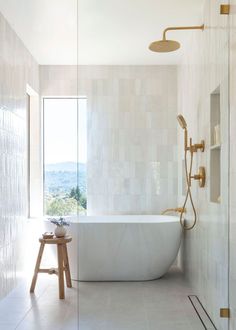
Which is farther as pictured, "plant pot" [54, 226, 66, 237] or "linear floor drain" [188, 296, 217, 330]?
"plant pot" [54, 226, 66, 237]

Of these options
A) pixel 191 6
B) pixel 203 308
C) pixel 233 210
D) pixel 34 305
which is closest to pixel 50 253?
pixel 34 305

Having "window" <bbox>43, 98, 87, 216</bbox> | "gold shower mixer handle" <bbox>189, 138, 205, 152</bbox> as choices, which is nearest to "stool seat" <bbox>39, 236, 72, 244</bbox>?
"window" <bbox>43, 98, 87, 216</bbox>

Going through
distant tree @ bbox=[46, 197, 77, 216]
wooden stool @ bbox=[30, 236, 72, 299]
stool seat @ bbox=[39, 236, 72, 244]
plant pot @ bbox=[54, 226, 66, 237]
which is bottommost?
wooden stool @ bbox=[30, 236, 72, 299]

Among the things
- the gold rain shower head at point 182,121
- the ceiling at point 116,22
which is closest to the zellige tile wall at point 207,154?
the gold rain shower head at point 182,121

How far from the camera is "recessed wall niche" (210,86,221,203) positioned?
9.24 ft

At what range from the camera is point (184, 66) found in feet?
10.8

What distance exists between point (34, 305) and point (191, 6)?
2.89 metres

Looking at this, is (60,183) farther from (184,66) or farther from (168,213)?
(184,66)

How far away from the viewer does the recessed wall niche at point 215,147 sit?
2.82 metres

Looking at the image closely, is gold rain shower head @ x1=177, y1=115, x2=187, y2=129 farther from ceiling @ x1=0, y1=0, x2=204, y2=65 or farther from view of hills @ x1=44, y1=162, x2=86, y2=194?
view of hills @ x1=44, y1=162, x2=86, y2=194

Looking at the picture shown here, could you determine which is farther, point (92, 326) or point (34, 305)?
point (34, 305)

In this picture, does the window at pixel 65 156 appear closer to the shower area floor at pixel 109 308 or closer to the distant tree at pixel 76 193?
the distant tree at pixel 76 193

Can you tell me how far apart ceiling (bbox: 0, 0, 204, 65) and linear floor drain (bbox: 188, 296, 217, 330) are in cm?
201

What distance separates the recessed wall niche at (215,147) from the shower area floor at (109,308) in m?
0.97
